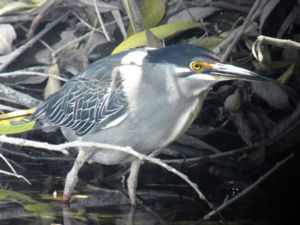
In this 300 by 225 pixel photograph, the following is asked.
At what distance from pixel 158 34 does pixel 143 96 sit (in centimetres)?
93

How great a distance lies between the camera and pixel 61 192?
473 cm

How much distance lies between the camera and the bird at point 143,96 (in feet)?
13.8

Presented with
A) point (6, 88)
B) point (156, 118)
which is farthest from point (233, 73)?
point (6, 88)

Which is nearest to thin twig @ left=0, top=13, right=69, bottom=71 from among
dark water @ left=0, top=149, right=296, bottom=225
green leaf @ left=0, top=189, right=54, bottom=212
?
dark water @ left=0, top=149, right=296, bottom=225

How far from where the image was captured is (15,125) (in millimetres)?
4867

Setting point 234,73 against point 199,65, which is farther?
point 199,65

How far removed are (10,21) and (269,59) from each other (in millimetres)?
2006

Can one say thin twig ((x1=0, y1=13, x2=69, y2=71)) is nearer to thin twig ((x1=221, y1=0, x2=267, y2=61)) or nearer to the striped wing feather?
the striped wing feather

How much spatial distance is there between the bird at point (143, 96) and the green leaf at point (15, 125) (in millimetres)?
291

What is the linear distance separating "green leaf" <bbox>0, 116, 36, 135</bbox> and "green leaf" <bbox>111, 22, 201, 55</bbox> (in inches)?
27.9

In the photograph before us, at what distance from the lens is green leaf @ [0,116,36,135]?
4.82 metres

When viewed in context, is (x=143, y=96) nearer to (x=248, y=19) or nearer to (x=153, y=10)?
(x=248, y=19)

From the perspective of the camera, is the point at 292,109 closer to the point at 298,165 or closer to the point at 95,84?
the point at 298,165

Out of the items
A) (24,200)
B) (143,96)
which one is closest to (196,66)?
(143,96)
